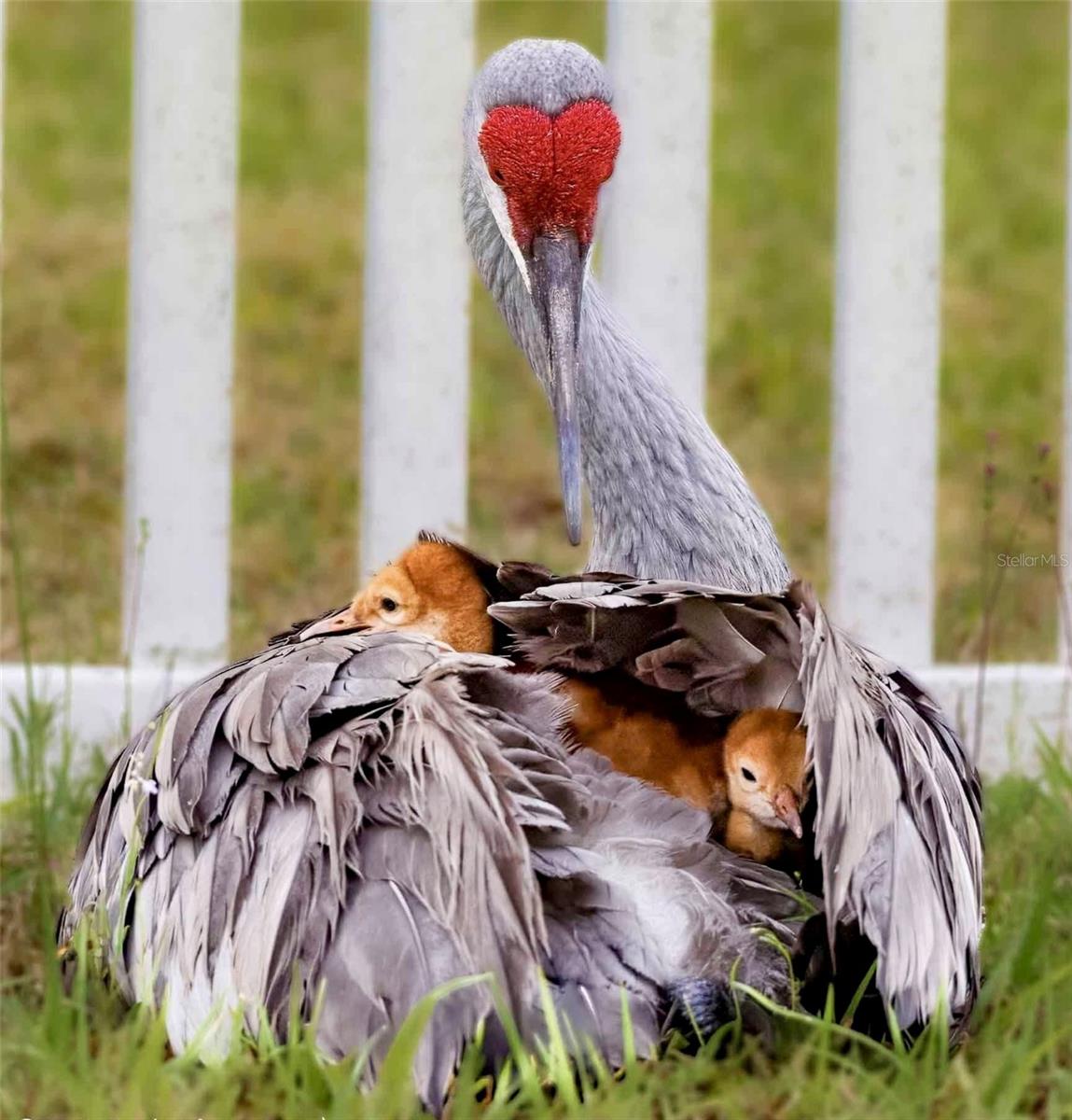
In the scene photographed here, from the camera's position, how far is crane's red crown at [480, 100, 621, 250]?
94.2 inches

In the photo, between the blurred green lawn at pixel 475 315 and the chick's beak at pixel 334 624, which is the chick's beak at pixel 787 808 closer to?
the chick's beak at pixel 334 624

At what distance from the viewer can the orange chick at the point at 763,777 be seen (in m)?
1.98

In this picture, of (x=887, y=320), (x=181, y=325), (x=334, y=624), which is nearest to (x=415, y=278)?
(x=181, y=325)

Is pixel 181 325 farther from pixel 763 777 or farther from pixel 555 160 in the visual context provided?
pixel 763 777

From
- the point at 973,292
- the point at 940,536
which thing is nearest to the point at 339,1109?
the point at 940,536

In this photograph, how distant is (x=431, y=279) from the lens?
134 inches

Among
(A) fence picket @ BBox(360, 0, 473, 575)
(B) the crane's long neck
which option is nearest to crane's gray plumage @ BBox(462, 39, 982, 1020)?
(B) the crane's long neck

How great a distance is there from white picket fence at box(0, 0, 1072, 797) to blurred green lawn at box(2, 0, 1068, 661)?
0.27 metres

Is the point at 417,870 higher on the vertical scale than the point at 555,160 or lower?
lower

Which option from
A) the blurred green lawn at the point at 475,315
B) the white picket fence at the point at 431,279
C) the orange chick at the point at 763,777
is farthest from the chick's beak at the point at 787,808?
the blurred green lawn at the point at 475,315

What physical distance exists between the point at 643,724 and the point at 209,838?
1.70 feet

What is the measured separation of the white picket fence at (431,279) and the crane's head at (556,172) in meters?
0.89

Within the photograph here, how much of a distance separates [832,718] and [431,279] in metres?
1.72

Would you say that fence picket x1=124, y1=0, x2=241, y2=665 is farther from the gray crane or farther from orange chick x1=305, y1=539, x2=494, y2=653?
the gray crane
